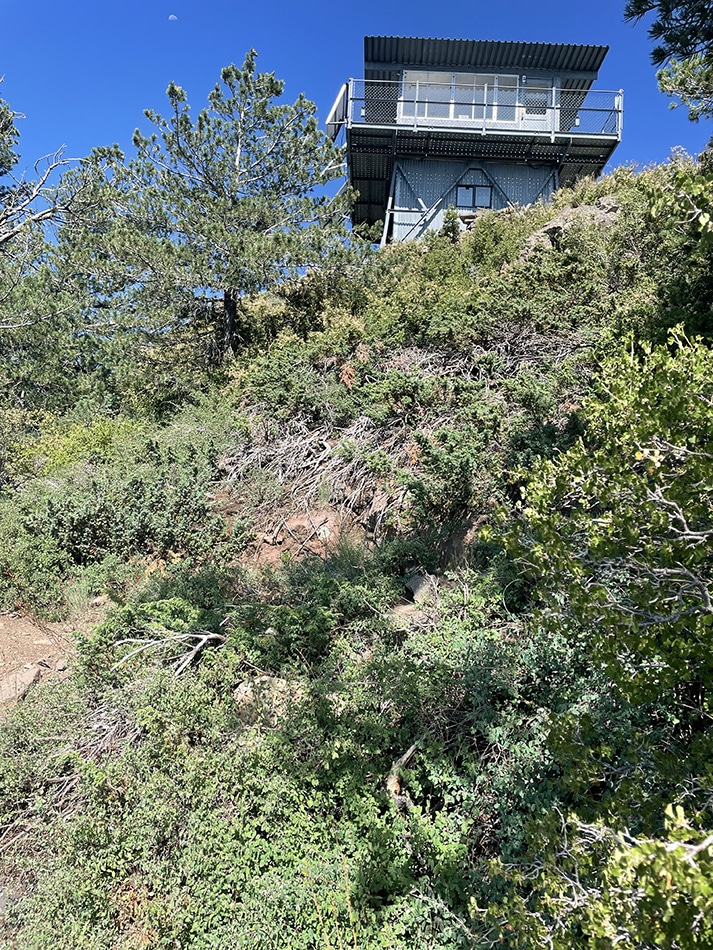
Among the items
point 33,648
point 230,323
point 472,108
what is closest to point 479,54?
point 472,108

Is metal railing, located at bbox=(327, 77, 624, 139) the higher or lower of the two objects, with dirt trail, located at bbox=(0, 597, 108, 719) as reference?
higher

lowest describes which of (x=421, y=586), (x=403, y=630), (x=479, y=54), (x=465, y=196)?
(x=403, y=630)

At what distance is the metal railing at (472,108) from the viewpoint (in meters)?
17.1

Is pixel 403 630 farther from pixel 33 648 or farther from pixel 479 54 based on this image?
pixel 479 54

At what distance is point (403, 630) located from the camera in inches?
203

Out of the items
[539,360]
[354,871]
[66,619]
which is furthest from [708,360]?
[66,619]

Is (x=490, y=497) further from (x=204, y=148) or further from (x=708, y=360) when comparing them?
(x=204, y=148)

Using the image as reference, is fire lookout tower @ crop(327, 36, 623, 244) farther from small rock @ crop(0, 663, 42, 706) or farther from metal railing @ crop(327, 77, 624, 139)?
small rock @ crop(0, 663, 42, 706)

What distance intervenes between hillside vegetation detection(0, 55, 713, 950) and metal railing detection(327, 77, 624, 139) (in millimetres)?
8860

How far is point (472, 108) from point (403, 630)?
17.9 m

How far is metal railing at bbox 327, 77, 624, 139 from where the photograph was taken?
56.2 feet

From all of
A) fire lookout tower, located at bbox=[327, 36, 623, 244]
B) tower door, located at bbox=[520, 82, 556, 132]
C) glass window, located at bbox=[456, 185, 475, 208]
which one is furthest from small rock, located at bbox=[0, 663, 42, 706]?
tower door, located at bbox=[520, 82, 556, 132]

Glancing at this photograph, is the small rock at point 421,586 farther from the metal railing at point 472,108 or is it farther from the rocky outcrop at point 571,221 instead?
the metal railing at point 472,108

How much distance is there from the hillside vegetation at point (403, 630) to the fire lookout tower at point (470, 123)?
848 centimetres
